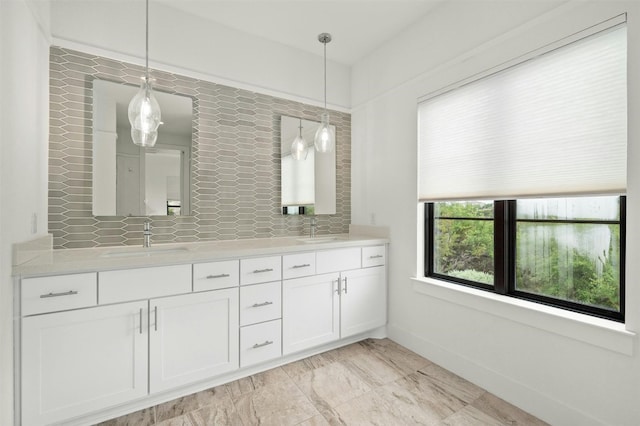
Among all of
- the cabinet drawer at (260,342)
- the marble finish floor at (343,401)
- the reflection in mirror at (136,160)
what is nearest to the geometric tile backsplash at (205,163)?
the reflection in mirror at (136,160)

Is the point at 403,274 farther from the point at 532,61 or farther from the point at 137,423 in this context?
the point at 137,423

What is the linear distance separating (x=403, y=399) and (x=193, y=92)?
2.78 metres

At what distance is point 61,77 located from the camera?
200 centimetres

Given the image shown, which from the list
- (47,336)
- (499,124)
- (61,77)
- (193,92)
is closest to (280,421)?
(47,336)

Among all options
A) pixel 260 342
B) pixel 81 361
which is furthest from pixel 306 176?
pixel 81 361

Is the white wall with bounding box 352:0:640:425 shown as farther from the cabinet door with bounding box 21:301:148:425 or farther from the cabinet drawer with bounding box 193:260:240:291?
the cabinet door with bounding box 21:301:148:425

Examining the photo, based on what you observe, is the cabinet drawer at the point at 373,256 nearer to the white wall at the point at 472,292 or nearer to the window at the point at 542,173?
the white wall at the point at 472,292

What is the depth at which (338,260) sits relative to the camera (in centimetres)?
252

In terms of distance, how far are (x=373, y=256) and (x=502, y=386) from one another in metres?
1.30

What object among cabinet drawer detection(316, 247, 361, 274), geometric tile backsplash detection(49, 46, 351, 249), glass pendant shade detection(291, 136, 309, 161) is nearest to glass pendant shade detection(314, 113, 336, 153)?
glass pendant shade detection(291, 136, 309, 161)

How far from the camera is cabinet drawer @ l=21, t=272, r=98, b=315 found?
4.85 ft

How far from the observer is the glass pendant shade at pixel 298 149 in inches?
110

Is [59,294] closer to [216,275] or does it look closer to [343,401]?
→ [216,275]

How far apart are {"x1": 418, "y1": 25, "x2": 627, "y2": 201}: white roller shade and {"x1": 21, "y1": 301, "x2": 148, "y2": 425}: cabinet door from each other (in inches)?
90.9
